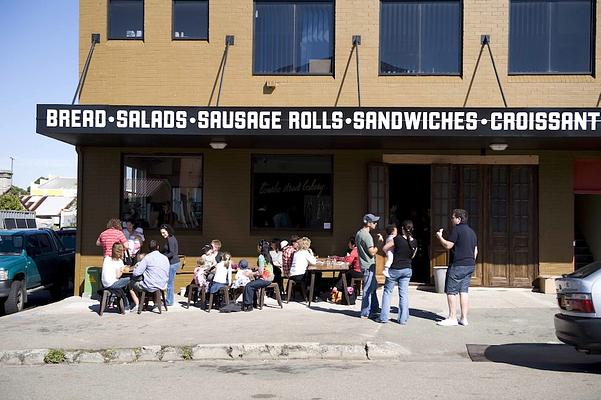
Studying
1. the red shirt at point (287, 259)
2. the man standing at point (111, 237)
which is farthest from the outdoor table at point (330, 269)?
the man standing at point (111, 237)

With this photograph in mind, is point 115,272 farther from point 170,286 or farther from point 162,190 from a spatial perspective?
point 162,190

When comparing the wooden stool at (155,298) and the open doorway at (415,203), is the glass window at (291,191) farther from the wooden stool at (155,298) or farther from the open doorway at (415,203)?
the wooden stool at (155,298)

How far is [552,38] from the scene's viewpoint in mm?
15148

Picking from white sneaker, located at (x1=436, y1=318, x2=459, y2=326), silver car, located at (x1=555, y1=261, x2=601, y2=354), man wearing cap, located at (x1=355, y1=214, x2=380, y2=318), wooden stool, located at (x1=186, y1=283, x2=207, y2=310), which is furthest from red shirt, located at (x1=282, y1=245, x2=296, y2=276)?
silver car, located at (x1=555, y1=261, x2=601, y2=354)

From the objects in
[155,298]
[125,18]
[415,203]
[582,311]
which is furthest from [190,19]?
[582,311]

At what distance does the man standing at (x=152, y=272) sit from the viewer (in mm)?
12742

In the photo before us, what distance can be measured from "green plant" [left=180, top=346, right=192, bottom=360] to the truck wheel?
19.6 ft

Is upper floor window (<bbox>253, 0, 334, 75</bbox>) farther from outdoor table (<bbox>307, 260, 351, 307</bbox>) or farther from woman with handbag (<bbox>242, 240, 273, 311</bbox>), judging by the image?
outdoor table (<bbox>307, 260, 351, 307</bbox>)

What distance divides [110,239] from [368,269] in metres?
5.39

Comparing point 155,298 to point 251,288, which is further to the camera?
point 155,298

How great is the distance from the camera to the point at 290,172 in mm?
15484

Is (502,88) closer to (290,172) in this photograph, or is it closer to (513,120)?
(513,120)

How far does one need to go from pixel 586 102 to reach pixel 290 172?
21.7 ft

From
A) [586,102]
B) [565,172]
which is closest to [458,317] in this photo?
[565,172]
